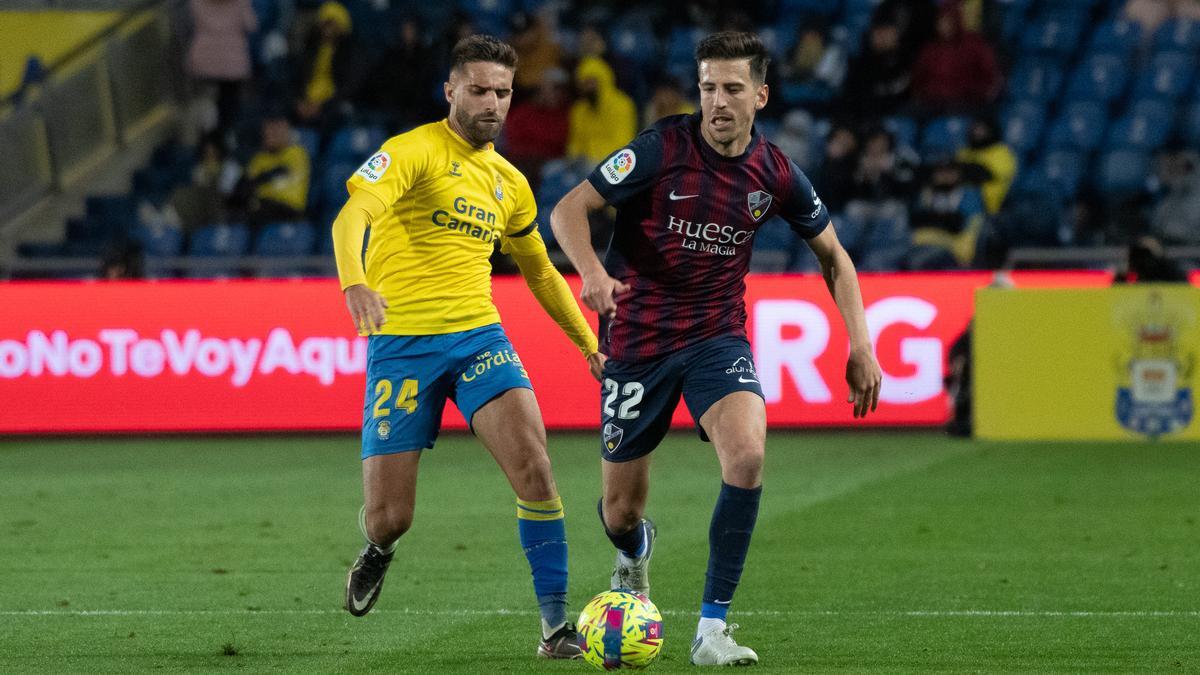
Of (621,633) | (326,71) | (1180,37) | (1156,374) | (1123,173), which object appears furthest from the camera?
(326,71)

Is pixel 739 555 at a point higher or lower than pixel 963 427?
higher

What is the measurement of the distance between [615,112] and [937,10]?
3.43 metres

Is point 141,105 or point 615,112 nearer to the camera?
point 615,112

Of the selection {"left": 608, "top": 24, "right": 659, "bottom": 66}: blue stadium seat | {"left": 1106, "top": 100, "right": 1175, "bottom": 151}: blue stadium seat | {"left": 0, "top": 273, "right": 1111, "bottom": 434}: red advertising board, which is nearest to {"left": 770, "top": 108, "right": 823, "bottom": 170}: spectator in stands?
{"left": 608, "top": 24, "right": 659, "bottom": 66}: blue stadium seat

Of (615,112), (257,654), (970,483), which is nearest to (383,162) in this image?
(257,654)

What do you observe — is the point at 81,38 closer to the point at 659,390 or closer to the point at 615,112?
the point at 615,112

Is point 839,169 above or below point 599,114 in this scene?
below

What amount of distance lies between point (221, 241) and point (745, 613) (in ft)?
40.8

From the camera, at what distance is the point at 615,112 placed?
18703 mm

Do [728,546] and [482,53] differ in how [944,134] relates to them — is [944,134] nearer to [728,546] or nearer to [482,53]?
[482,53]

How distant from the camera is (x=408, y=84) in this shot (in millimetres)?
19875

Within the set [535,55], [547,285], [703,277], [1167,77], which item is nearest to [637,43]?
[535,55]

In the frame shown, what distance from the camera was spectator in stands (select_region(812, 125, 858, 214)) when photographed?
1778cm

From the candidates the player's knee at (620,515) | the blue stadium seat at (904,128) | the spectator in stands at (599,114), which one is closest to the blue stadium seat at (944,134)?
the blue stadium seat at (904,128)
